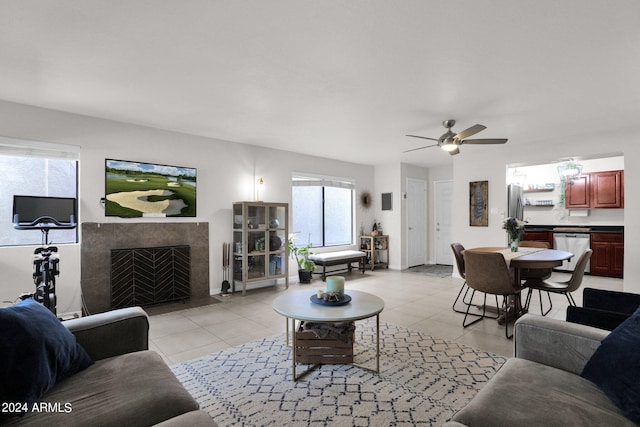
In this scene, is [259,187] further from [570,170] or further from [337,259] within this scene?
[570,170]


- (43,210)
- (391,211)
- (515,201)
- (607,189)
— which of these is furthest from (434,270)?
(43,210)

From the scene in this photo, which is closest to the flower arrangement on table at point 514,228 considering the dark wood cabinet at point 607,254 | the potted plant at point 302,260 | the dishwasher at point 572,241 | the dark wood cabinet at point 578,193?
the potted plant at point 302,260

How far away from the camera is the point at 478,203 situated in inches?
231

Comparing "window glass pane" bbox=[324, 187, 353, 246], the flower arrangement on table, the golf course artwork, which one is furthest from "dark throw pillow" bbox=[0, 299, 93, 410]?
"window glass pane" bbox=[324, 187, 353, 246]

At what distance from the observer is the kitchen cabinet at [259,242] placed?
16.4 ft

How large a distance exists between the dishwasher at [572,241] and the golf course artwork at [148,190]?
7010 mm

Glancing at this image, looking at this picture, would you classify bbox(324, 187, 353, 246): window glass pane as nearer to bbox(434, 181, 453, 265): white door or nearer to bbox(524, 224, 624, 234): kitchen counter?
bbox(434, 181, 453, 265): white door

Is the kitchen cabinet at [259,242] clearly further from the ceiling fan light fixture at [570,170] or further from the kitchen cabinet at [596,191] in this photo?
the kitchen cabinet at [596,191]

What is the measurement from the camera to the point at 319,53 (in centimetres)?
246

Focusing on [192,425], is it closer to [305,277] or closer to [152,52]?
[152,52]

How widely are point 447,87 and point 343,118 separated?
4.38ft

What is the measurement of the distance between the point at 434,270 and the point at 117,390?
6.59 meters

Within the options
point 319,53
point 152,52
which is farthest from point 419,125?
point 152,52

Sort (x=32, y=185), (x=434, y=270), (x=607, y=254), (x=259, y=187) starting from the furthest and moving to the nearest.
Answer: (x=434, y=270) < (x=607, y=254) < (x=259, y=187) < (x=32, y=185)
